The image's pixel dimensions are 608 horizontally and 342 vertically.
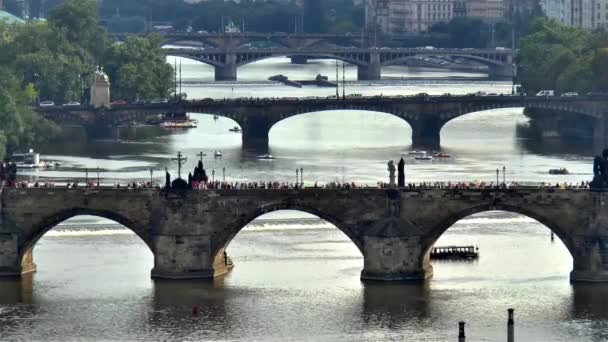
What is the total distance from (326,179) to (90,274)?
48107mm

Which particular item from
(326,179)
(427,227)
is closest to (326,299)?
(427,227)

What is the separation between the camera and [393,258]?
14638cm

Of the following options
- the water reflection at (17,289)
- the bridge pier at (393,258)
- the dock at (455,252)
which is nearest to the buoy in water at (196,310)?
the water reflection at (17,289)

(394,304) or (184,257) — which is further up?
(184,257)

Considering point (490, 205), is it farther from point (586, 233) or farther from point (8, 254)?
point (8, 254)

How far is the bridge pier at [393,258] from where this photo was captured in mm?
146125

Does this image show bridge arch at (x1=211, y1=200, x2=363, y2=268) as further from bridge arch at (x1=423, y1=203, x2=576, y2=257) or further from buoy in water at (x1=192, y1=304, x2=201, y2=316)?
buoy in water at (x1=192, y1=304, x2=201, y2=316)

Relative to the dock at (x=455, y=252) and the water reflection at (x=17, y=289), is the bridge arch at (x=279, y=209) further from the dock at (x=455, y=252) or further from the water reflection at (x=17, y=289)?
the water reflection at (x=17, y=289)

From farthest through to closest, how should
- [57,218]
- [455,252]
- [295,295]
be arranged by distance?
1. [455,252]
2. [57,218]
3. [295,295]

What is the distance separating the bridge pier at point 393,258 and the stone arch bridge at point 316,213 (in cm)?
5

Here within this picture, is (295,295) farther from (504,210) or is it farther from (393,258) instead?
(504,210)

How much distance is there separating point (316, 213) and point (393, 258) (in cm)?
488

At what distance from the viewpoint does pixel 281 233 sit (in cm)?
16238

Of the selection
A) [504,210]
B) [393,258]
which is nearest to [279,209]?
[393,258]
